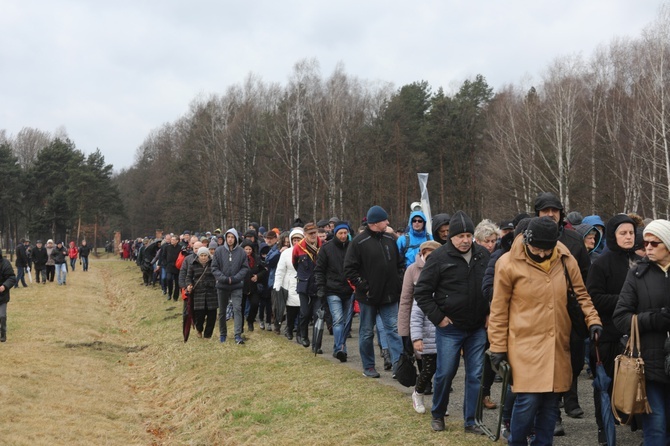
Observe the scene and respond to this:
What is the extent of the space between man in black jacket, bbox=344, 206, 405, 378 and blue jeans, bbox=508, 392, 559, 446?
370 cm

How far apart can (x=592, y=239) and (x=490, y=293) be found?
3.02 m

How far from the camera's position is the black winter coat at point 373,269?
9133 millimetres

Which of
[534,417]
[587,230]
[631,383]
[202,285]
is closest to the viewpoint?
[631,383]

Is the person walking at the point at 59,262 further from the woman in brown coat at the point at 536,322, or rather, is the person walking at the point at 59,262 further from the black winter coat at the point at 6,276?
the woman in brown coat at the point at 536,322

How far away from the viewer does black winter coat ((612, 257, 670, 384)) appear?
16.7 feet

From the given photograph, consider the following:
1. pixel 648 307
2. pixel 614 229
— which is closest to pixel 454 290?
pixel 614 229

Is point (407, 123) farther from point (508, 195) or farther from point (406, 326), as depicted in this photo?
point (406, 326)

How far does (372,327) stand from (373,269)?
83cm

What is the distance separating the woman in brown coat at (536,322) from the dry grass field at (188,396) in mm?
1264

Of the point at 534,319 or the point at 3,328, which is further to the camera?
the point at 3,328

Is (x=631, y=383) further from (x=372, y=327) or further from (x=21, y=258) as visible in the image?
(x=21, y=258)

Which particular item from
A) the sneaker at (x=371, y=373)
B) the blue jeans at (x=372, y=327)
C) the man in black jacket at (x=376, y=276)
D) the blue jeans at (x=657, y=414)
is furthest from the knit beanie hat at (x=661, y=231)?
the sneaker at (x=371, y=373)

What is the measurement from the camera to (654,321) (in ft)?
16.5

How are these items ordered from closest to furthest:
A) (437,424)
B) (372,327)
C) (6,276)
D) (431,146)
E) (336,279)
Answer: (437,424)
(372,327)
(336,279)
(6,276)
(431,146)
